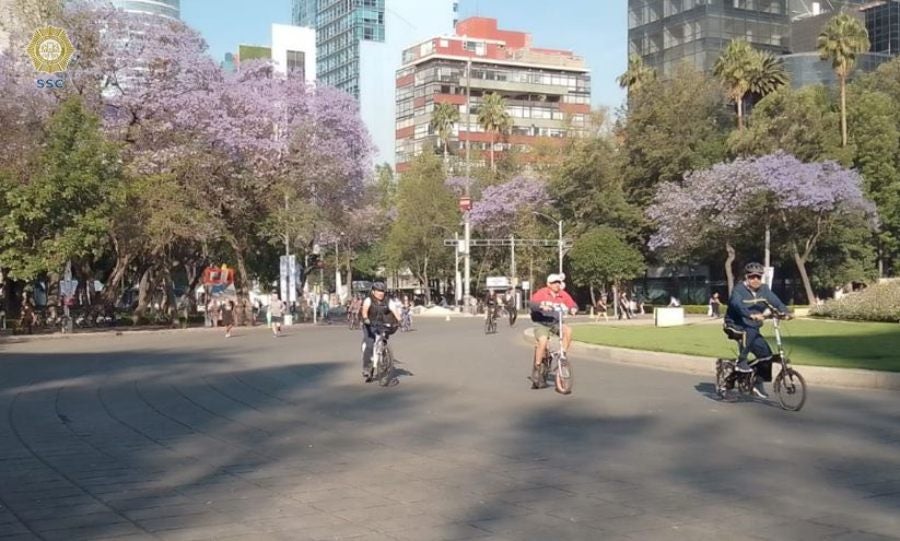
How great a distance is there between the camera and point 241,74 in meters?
43.3

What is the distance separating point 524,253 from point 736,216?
78.2 ft

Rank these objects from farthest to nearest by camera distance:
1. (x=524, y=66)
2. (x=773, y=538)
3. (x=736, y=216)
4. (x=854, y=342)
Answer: (x=524, y=66)
(x=736, y=216)
(x=854, y=342)
(x=773, y=538)

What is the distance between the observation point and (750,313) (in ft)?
40.3

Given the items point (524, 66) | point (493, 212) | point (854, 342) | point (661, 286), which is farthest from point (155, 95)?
point (524, 66)

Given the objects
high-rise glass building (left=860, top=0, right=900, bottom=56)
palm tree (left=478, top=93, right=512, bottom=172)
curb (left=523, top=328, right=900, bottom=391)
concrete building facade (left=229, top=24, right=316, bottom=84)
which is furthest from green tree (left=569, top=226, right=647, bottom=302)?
concrete building facade (left=229, top=24, right=316, bottom=84)

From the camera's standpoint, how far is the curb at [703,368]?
14.8 m

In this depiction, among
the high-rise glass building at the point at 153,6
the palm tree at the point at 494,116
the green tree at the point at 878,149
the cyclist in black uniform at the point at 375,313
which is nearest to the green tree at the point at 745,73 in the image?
the green tree at the point at 878,149

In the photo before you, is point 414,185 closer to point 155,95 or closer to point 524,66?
point 155,95

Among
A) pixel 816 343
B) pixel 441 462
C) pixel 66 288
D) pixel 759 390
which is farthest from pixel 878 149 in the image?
pixel 441 462

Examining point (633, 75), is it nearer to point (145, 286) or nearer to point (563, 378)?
point (145, 286)

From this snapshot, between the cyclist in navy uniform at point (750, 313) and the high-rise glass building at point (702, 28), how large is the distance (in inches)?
2922

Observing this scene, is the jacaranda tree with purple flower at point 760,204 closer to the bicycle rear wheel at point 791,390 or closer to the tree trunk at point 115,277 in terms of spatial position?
the tree trunk at point 115,277

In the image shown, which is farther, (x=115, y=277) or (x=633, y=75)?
(x=633, y=75)

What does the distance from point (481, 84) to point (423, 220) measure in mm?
49730
